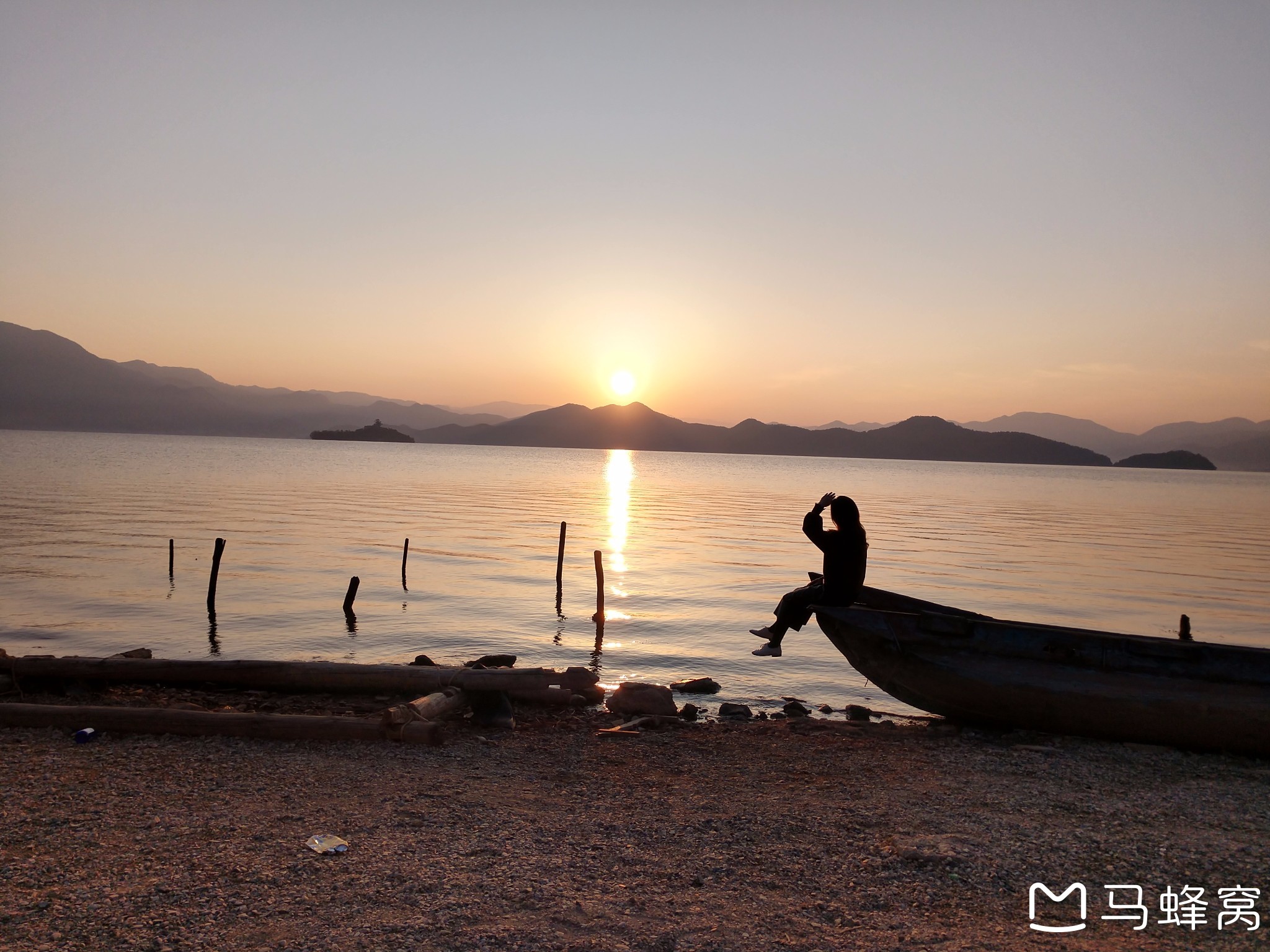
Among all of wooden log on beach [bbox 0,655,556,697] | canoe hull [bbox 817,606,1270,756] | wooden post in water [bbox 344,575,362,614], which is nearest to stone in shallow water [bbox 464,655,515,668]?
wooden log on beach [bbox 0,655,556,697]

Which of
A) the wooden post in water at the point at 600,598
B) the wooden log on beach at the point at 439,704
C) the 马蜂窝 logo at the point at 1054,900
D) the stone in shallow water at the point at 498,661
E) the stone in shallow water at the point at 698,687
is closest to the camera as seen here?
the 马蜂窝 logo at the point at 1054,900

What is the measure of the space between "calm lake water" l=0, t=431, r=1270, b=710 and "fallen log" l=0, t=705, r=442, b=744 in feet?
21.8

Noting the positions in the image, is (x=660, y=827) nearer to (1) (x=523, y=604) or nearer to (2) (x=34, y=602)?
(1) (x=523, y=604)

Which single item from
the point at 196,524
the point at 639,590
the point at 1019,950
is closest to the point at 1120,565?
the point at 639,590

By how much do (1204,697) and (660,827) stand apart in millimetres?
7422

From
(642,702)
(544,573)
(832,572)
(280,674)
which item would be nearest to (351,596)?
(544,573)

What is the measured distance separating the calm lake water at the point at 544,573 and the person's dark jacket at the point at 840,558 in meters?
3.81

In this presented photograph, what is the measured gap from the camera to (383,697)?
12523mm

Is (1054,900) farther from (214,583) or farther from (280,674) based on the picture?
(214,583)

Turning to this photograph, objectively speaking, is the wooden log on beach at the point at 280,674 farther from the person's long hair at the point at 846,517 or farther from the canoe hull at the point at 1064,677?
the canoe hull at the point at 1064,677

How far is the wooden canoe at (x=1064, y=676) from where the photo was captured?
1035cm

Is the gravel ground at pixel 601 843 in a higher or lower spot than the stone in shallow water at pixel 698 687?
higher

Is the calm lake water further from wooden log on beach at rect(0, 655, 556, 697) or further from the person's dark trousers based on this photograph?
wooden log on beach at rect(0, 655, 556, 697)

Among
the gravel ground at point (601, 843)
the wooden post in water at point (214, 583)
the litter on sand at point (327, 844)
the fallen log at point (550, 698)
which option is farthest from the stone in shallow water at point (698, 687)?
the wooden post in water at point (214, 583)
